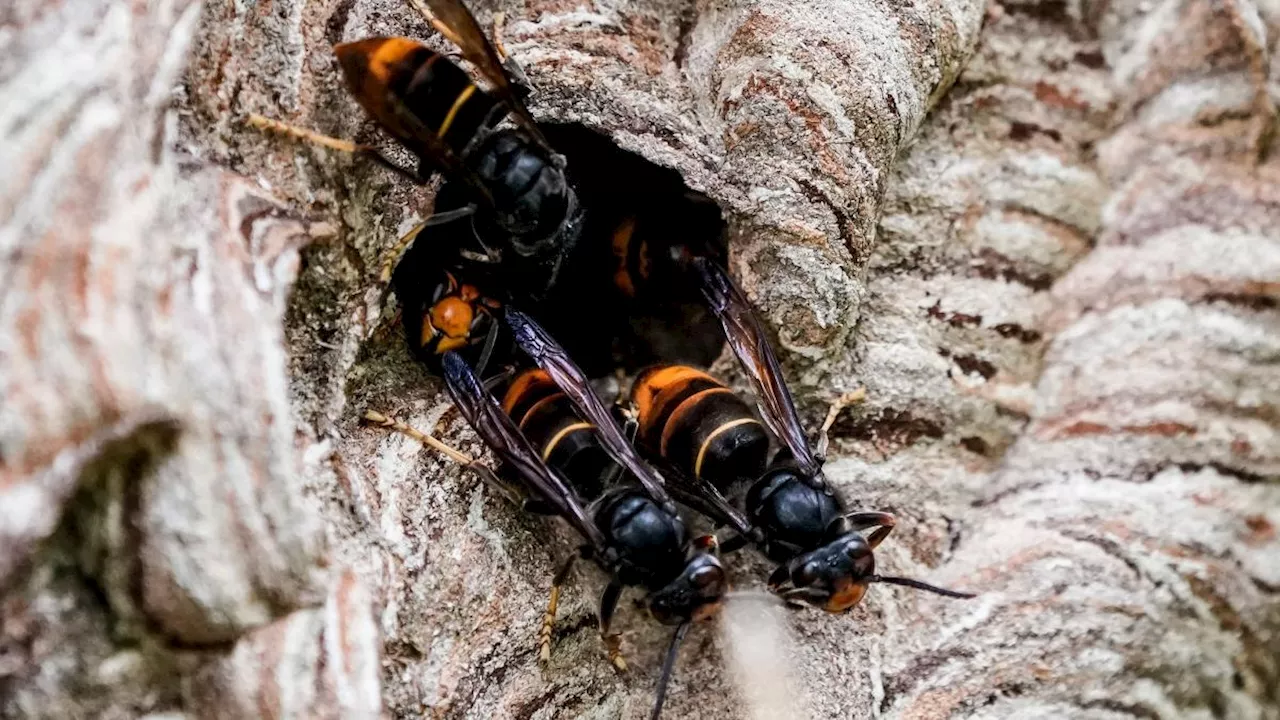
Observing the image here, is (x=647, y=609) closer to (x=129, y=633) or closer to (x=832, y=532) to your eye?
(x=832, y=532)

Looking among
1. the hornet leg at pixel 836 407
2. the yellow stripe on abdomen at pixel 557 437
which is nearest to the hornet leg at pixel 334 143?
the yellow stripe on abdomen at pixel 557 437

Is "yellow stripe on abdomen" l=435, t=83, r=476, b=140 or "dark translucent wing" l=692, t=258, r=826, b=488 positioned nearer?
"yellow stripe on abdomen" l=435, t=83, r=476, b=140

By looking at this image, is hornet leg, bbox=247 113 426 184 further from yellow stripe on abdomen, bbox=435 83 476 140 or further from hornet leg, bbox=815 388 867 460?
hornet leg, bbox=815 388 867 460

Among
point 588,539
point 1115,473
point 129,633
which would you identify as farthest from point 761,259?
point 129,633

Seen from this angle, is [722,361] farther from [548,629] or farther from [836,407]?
[548,629]

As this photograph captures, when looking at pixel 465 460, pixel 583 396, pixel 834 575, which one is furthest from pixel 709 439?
pixel 465 460

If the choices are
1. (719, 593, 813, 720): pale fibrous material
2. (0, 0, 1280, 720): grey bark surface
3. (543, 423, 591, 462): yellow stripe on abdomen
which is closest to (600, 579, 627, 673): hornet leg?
(0, 0, 1280, 720): grey bark surface
